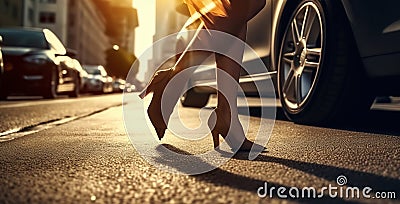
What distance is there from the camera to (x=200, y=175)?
249 centimetres

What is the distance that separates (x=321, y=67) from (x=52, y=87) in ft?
29.6

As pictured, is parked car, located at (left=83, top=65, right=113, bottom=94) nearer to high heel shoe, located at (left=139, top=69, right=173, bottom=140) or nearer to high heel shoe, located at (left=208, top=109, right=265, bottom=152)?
high heel shoe, located at (left=139, top=69, right=173, bottom=140)

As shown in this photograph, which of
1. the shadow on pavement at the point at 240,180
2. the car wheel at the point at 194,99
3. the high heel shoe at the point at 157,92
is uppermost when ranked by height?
the high heel shoe at the point at 157,92

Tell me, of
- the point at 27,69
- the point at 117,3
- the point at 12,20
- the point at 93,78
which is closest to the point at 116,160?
the point at 27,69

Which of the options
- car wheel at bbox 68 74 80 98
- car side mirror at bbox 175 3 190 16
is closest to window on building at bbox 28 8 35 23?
car wheel at bbox 68 74 80 98

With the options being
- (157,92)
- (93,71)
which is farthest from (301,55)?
(93,71)

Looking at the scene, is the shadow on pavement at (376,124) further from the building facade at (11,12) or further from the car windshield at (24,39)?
the building facade at (11,12)

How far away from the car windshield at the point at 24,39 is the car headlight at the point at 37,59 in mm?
453

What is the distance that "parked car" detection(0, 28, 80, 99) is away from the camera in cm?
1205

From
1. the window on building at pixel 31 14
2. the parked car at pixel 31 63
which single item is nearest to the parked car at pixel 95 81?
the parked car at pixel 31 63

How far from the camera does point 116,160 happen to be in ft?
9.81

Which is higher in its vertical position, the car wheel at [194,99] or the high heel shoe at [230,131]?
the high heel shoe at [230,131]

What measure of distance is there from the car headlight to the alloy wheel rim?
7914 millimetres

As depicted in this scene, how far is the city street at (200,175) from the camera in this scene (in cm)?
204
